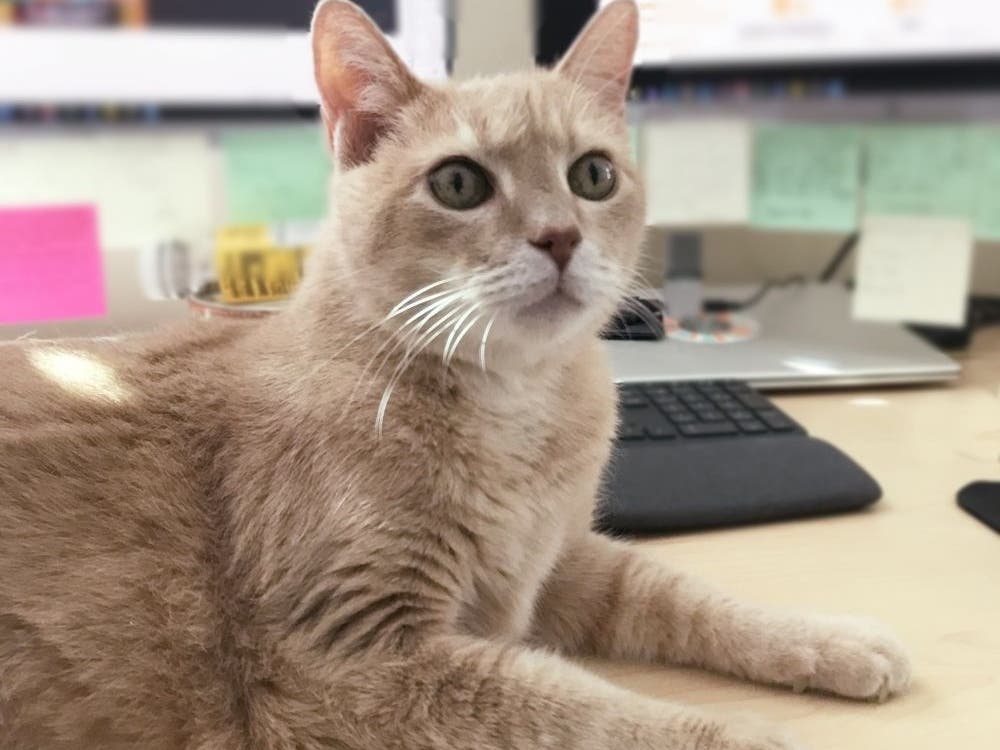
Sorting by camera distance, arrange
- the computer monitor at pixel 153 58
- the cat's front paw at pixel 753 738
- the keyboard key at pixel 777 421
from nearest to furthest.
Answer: the cat's front paw at pixel 753 738, the computer monitor at pixel 153 58, the keyboard key at pixel 777 421

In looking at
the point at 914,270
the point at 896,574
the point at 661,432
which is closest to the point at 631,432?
the point at 661,432

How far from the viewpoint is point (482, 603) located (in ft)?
2.28

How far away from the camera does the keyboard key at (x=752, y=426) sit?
1.00 metres

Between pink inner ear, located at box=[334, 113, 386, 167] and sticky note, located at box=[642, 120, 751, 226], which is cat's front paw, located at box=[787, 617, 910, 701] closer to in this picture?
pink inner ear, located at box=[334, 113, 386, 167]

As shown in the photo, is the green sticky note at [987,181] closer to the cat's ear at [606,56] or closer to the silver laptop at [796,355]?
the silver laptop at [796,355]

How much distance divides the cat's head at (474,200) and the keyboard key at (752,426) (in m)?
0.31

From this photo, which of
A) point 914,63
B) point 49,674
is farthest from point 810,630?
point 914,63

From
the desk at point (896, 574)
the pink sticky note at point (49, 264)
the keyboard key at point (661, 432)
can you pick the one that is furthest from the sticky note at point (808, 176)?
the pink sticky note at point (49, 264)

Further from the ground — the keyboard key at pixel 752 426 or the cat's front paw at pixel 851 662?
the keyboard key at pixel 752 426

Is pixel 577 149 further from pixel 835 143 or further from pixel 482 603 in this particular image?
pixel 835 143

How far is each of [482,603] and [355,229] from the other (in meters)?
0.32

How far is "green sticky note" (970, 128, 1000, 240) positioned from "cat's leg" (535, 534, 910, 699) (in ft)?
3.05

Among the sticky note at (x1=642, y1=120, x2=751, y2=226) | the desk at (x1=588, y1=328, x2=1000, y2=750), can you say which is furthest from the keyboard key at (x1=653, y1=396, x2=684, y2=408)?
the sticky note at (x1=642, y1=120, x2=751, y2=226)

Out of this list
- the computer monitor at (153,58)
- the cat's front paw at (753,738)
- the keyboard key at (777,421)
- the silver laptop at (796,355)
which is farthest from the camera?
the silver laptop at (796,355)
